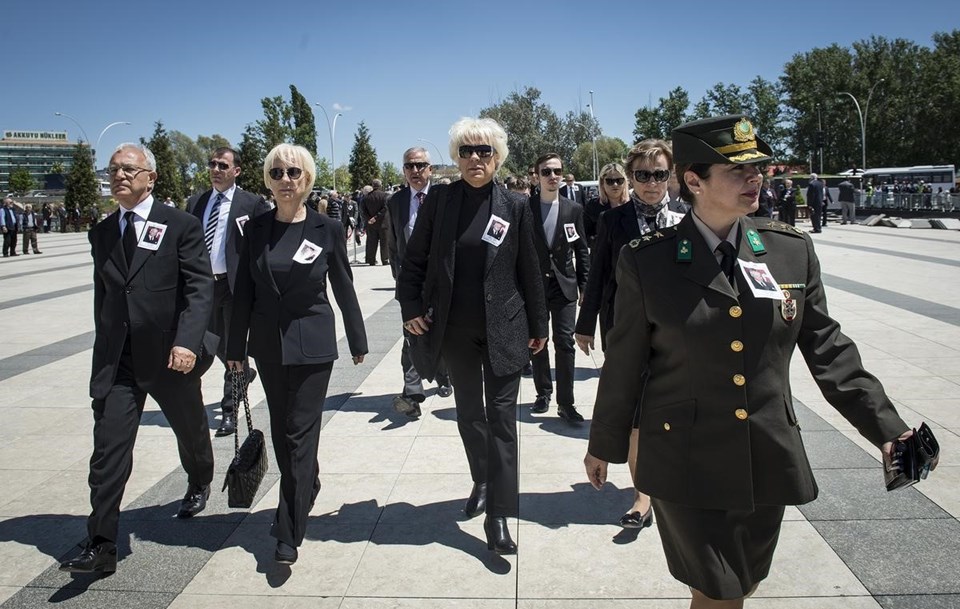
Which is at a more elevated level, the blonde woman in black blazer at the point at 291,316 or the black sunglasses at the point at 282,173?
the black sunglasses at the point at 282,173

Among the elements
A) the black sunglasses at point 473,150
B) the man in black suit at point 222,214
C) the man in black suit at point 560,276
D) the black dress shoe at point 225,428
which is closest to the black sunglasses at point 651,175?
the black sunglasses at point 473,150

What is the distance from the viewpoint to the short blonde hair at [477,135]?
3846mm

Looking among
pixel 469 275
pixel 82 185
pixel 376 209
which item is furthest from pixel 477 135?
pixel 82 185

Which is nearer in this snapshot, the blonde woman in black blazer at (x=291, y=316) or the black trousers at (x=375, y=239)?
the blonde woman in black blazer at (x=291, y=316)

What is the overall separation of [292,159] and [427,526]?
6.80 feet

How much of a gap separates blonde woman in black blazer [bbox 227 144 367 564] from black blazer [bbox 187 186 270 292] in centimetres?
160

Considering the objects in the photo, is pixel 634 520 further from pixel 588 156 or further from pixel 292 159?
pixel 588 156

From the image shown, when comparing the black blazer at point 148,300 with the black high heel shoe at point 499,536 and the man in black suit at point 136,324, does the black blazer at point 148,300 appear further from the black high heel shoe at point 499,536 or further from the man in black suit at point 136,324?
the black high heel shoe at point 499,536

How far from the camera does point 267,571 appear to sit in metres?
3.50

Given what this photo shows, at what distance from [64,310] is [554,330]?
942 centimetres

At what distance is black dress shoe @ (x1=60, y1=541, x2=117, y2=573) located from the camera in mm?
3322

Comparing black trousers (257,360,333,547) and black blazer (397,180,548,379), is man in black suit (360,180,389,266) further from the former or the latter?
black trousers (257,360,333,547)

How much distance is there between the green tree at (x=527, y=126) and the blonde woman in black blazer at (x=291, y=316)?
249 feet

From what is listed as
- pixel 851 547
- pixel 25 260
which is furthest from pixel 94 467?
Result: pixel 25 260
